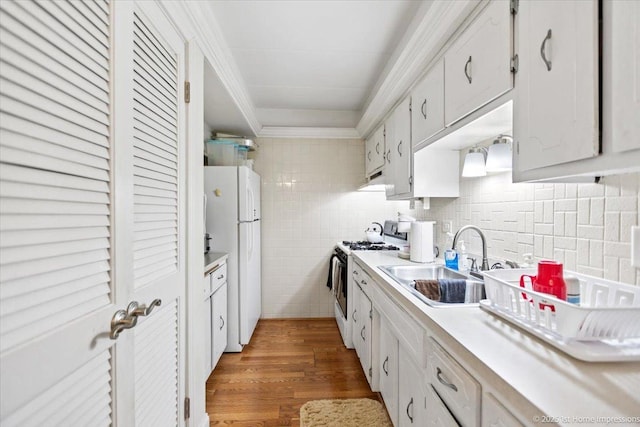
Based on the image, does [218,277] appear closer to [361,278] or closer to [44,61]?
[361,278]

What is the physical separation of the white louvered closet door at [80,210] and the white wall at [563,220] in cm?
165

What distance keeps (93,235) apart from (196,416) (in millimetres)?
1266

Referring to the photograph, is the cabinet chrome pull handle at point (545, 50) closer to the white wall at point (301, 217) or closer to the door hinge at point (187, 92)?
the door hinge at point (187, 92)

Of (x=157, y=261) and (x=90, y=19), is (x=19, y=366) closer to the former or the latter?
(x=157, y=261)

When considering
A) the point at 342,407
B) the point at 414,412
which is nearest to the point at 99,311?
the point at 414,412

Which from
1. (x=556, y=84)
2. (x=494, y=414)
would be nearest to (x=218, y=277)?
(x=494, y=414)

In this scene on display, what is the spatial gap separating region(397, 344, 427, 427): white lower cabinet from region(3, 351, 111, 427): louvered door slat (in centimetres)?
107

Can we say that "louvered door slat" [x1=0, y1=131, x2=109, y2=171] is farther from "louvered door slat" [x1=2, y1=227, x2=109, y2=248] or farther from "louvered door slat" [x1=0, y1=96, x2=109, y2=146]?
"louvered door slat" [x1=2, y1=227, x2=109, y2=248]

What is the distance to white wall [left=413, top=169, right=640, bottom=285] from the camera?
1.03 meters

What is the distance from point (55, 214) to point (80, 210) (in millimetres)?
69

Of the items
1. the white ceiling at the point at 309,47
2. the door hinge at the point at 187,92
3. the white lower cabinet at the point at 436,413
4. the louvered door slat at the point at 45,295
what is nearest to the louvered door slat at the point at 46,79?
the louvered door slat at the point at 45,295

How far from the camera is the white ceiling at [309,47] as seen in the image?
1.79 metres

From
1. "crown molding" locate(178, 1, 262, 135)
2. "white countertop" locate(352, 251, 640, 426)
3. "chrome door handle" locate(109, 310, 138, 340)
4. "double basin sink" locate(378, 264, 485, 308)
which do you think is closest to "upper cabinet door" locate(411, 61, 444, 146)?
"double basin sink" locate(378, 264, 485, 308)

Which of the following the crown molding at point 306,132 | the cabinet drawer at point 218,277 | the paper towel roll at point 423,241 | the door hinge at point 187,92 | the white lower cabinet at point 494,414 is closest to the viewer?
the white lower cabinet at point 494,414
